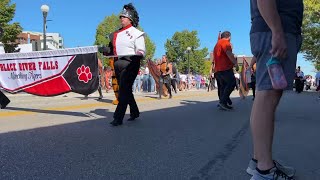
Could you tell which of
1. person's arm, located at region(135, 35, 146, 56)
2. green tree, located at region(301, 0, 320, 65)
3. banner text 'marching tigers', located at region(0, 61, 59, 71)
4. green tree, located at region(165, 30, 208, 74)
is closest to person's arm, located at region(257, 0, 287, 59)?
person's arm, located at region(135, 35, 146, 56)

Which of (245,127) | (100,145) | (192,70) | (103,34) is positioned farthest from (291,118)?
(192,70)

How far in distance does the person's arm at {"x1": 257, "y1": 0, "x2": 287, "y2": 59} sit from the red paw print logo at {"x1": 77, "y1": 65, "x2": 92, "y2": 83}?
5158 millimetres

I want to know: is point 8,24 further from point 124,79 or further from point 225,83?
point 124,79

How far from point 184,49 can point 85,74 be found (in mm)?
77066

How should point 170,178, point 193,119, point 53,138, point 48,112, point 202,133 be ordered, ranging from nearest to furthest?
1. point 170,178
2. point 53,138
3. point 202,133
4. point 193,119
5. point 48,112

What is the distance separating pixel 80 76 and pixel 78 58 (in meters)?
0.33

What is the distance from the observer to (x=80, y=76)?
8.14 metres

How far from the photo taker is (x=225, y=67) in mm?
10414

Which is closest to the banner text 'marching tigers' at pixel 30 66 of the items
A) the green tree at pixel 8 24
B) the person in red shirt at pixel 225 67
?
the person in red shirt at pixel 225 67

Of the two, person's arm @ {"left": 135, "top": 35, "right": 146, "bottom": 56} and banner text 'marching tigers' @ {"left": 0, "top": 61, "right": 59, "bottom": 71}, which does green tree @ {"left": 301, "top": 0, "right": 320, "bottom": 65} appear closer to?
banner text 'marching tigers' @ {"left": 0, "top": 61, "right": 59, "bottom": 71}

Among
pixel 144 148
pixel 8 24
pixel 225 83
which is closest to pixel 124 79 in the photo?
pixel 144 148

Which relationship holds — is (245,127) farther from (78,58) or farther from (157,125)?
(78,58)

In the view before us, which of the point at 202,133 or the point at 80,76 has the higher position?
the point at 80,76

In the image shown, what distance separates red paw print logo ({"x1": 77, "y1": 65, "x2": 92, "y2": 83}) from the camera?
8.05m
